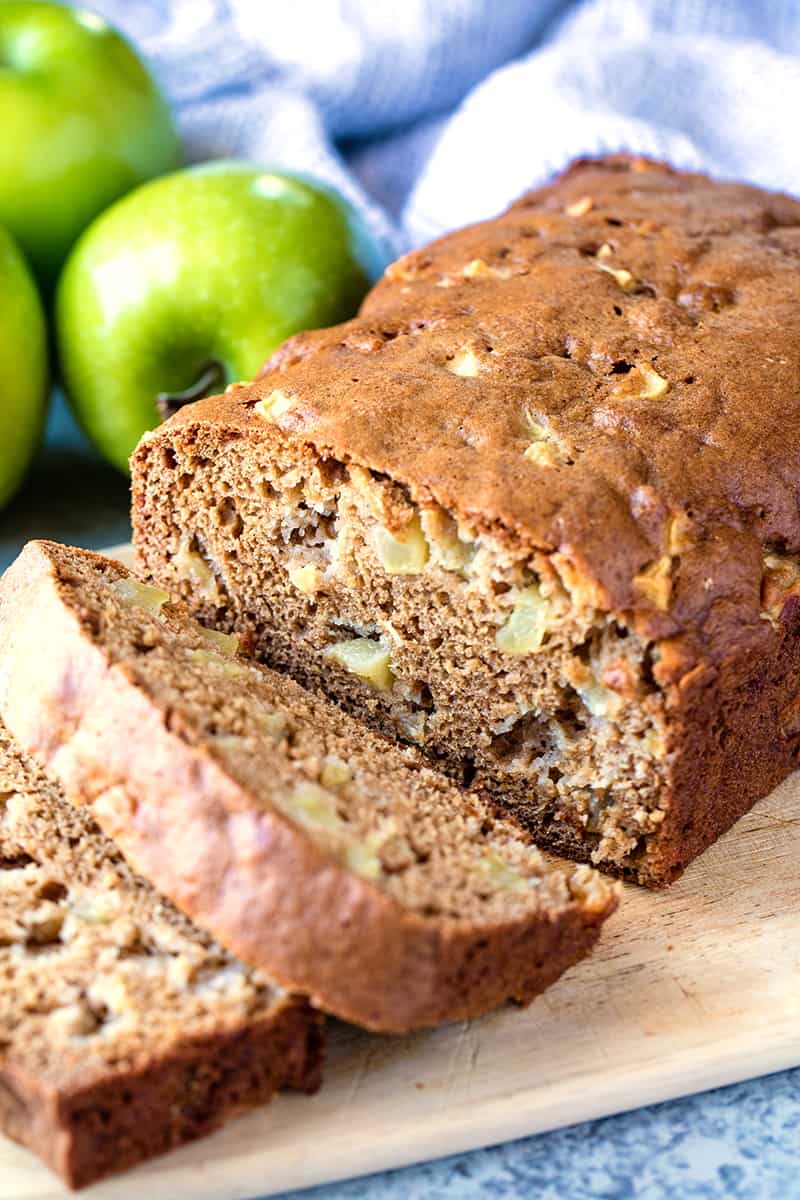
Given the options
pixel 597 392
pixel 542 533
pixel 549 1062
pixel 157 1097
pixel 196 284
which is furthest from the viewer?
pixel 196 284

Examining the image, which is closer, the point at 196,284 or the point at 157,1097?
the point at 157,1097

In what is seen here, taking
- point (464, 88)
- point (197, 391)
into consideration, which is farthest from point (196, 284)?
point (464, 88)

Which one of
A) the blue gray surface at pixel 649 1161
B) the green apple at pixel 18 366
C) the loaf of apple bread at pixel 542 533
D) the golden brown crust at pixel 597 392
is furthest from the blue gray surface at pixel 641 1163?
the green apple at pixel 18 366

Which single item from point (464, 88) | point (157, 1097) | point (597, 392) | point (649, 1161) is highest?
point (597, 392)

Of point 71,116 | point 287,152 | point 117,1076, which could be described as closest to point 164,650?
point 117,1076

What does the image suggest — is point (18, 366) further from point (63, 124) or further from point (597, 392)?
point (597, 392)

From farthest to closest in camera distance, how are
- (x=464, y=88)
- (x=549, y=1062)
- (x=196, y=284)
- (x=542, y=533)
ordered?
(x=464, y=88), (x=196, y=284), (x=542, y=533), (x=549, y=1062)
